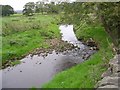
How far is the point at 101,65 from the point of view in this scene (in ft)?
82.6

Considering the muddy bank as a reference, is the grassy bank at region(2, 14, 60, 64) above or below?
above

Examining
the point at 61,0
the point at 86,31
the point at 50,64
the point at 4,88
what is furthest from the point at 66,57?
the point at 86,31

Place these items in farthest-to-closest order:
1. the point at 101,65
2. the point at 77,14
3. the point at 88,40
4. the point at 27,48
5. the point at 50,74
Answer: the point at 88,40 → the point at 27,48 → the point at 77,14 → the point at 50,74 → the point at 101,65

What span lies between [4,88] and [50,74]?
5781 mm

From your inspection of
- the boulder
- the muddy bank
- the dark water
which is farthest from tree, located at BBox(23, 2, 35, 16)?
the dark water

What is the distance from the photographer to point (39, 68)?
32062mm

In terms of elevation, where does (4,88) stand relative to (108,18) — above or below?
below

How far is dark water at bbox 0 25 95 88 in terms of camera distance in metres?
26.7

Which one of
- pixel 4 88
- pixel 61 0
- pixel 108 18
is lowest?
pixel 4 88

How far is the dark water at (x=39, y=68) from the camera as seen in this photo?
26725 mm

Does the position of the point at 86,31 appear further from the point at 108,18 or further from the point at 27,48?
the point at 108,18

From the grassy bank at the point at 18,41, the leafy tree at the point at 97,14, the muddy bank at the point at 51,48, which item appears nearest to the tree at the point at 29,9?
the grassy bank at the point at 18,41

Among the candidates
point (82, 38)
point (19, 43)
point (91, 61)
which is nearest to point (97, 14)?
point (91, 61)

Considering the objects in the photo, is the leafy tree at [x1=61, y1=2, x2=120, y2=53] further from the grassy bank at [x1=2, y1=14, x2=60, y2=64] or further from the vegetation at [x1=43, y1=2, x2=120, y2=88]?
the grassy bank at [x1=2, y1=14, x2=60, y2=64]
